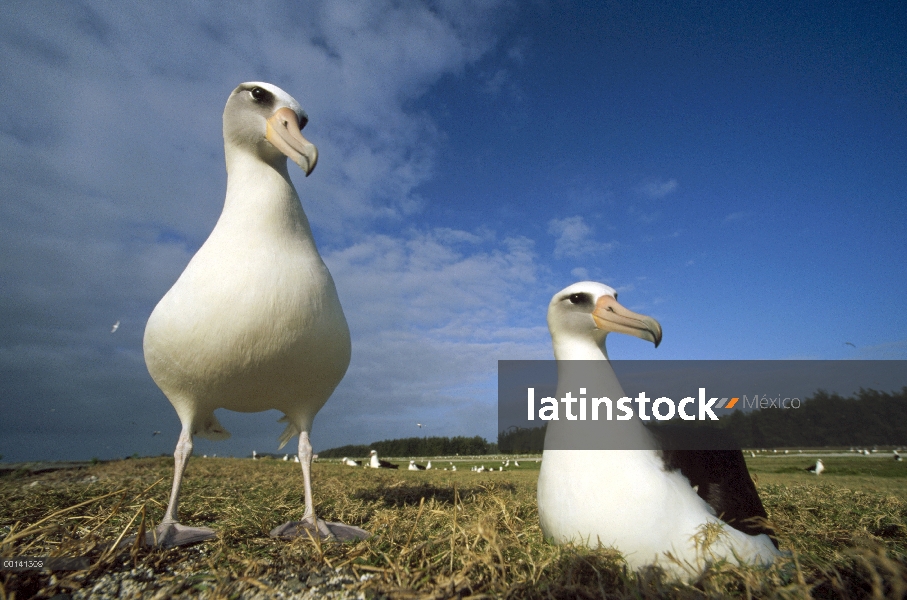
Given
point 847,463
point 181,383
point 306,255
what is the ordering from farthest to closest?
point 847,463, point 306,255, point 181,383

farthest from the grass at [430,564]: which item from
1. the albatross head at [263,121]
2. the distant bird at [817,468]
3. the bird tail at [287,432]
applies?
the distant bird at [817,468]

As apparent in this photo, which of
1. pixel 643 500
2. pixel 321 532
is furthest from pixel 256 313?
pixel 643 500

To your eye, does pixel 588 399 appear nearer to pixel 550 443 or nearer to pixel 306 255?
pixel 550 443

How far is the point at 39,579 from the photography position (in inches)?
79.7

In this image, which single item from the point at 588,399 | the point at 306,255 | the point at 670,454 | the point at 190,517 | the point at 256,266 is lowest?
the point at 190,517

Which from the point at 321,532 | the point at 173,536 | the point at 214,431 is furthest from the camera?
the point at 214,431

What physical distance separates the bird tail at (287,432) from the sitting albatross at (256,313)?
2.9 inches

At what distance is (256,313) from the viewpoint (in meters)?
3.15

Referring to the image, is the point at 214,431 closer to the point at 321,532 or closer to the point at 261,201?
the point at 321,532

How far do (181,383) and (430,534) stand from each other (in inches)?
89.3

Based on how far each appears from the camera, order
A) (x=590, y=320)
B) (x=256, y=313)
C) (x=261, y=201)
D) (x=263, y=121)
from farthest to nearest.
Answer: (x=263, y=121) < (x=261, y=201) < (x=590, y=320) < (x=256, y=313)

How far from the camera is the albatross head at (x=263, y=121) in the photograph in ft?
12.2

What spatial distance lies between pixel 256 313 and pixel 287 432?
6.07ft

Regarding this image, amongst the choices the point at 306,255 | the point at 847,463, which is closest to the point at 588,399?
the point at 306,255
